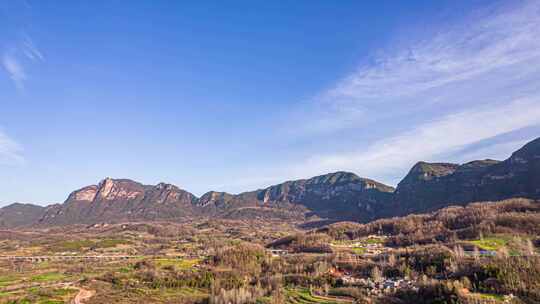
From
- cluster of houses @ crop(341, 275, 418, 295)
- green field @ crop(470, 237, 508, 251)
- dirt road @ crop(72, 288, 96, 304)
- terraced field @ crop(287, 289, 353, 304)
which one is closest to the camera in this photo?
cluster of houses @ crop(341, 275, 418, 295)

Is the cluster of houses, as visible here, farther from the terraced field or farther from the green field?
the green field

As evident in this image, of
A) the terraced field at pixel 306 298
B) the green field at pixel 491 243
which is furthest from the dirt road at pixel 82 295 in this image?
the green field at pixel 491 243

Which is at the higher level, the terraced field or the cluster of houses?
the cluster of houses

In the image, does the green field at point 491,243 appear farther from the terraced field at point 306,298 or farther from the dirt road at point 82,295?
the dirt road at point 82,295

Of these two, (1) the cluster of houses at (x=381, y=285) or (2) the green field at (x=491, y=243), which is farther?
(2) the green field at (x=491, y=243)

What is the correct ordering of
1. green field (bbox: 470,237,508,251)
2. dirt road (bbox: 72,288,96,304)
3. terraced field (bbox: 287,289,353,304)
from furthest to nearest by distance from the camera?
green field (bbox: 470,237,508,251) → dirt road (bbox: 72,288,96,304) → terraced field (bbox: 287,289,353,304)

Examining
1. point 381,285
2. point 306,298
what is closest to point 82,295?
point 306,298

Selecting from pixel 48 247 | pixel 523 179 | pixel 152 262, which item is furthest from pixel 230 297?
pixel 523 179

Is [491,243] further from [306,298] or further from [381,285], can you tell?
[306,298]

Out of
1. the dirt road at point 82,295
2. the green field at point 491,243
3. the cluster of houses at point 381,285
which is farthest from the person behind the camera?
the green field at point 491,243

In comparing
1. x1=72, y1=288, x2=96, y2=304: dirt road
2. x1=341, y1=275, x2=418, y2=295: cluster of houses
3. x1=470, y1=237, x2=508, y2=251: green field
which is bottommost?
x1=72, y1=288, x2=96, y2=304: dirt road

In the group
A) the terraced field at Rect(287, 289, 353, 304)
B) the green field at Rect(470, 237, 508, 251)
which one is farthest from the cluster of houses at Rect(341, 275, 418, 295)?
the green field at Rect(470, 237, 508, 251)

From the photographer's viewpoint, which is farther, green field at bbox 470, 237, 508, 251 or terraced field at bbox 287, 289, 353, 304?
green field at bbox 470, 237, 508, 251

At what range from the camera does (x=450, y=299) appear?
33312mm
